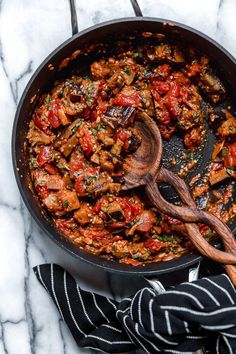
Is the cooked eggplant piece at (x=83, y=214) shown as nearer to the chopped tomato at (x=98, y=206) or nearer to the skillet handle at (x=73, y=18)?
the chopped tomato at (x=98, y=206)

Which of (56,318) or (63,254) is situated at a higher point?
Result: (63,254)

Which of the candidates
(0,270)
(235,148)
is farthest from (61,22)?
(0,270)

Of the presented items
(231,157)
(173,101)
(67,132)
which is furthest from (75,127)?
(231,157)

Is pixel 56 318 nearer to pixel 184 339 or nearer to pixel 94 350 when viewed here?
pixel 94 350

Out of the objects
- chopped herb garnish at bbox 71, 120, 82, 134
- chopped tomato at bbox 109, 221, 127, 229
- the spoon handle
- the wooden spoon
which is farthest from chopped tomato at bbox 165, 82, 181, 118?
chopped tomato at bbox 109, 221, 127, 229

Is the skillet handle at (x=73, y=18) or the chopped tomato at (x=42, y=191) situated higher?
the skillet handle at (x=73, y=18)

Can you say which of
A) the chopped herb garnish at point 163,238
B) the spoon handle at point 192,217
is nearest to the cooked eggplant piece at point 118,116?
the spoon handle at point 192,217
